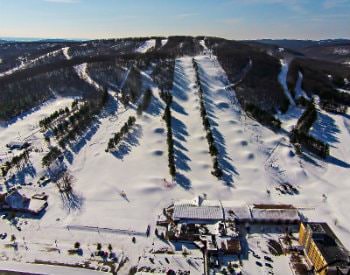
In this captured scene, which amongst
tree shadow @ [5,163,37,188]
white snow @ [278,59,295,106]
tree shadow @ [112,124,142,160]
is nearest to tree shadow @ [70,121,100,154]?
tree shadow @ [112,124,142,160]

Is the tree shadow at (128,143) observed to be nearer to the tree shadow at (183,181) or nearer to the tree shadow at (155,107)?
the tree shadow at (155,107)

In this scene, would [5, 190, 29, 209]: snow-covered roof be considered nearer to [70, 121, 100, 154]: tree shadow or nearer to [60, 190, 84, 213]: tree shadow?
[60, 190, 84, 213]: tree shadow

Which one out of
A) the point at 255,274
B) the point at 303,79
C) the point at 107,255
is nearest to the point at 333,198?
the point at 255,274

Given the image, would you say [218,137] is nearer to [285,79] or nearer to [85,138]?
[85,138]

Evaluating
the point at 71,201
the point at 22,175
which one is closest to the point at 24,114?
the point at 22,175

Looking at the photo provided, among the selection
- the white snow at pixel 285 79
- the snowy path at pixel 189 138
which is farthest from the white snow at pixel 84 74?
the white snow at pixel 285 79

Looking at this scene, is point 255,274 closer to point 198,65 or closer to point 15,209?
point 15,209
